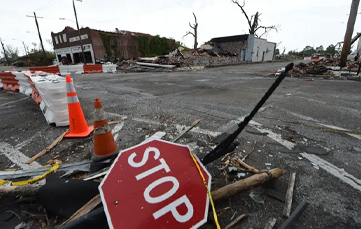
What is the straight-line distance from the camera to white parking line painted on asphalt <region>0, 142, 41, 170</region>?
7.18ft

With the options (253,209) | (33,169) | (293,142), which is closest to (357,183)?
(293,142)

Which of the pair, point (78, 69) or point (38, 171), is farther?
point (78, 69)

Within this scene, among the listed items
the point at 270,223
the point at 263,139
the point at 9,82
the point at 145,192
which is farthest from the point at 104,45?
the point at 270,223

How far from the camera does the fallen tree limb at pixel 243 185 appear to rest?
1.45 meters

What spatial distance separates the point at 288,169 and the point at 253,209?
2.63 ft

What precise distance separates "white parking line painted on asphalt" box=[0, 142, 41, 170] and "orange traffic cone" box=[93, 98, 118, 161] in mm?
776

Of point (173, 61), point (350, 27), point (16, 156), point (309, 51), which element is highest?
point (309, 51)

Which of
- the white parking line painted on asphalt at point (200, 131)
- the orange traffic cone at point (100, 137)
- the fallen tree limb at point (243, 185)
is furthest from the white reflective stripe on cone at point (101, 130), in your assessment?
the fallen tree limb at point (243, 185)

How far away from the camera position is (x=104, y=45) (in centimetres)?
3434

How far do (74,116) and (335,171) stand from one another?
3.64 m

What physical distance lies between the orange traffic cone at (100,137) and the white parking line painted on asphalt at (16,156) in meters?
0.78

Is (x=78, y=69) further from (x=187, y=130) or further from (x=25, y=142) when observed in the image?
(x=187, y=130)

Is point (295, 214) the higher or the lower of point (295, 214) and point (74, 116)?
the lower

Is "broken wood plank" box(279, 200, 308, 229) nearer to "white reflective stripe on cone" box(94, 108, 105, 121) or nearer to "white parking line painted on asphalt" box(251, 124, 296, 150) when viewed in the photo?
"white parking line painted on asphalt" box(251, 124, 296, 150)
